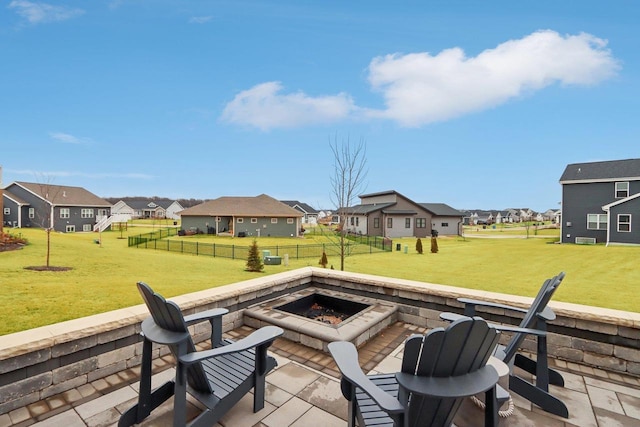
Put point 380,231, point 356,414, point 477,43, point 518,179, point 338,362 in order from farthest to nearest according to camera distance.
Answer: point 380,231
point 518,179
point 477,43
point 356,414
point 338,362

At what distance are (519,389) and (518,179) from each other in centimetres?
3363

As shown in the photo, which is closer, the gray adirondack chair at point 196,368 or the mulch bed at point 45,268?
the gray adirondack chair at point 196,368

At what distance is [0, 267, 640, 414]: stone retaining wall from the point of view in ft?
8.72

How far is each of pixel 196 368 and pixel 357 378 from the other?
1261mm

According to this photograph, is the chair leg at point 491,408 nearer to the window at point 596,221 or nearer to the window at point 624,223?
the window at point 624,223

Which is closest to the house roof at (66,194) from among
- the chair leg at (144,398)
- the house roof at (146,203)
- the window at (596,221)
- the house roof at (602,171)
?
the house roof at (146,203)

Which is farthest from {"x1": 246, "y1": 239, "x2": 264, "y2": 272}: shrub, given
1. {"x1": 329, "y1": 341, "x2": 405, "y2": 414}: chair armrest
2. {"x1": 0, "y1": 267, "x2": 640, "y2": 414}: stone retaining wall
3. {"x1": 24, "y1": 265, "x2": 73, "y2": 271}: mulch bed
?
{"x1": 329, "y1": 341, "x2": 405, "y2": 414}: chair armrest

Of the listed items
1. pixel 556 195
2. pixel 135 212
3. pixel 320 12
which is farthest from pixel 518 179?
pixel 135 212

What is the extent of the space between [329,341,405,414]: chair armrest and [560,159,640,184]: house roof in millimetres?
31292

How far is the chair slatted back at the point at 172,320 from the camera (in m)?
2.15

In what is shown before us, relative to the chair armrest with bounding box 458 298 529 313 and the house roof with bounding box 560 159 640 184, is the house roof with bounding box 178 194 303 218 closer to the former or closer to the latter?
the house roof with bounding box 560 159 640 184

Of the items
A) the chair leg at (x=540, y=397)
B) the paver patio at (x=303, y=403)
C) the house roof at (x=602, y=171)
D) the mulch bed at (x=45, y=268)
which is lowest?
the mulch bed at (x=45, y=268)

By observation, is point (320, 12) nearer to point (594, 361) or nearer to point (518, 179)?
point (594, 361)

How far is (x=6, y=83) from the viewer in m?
17.1
